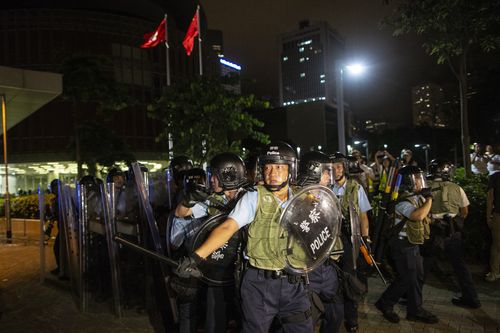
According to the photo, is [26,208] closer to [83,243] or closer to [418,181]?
[83,243]

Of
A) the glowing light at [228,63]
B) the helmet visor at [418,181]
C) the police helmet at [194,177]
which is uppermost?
the glowing light at [228,63]

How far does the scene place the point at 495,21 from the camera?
8.35m

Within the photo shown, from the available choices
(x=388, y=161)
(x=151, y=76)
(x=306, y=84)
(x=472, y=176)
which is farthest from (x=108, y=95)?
(x=306, y=84)

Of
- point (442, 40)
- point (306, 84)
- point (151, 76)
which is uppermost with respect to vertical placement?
point (306, 84)

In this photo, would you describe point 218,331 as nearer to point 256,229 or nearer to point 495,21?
point 256,229

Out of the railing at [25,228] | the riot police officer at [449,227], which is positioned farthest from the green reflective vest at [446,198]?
the railing at [25,228]

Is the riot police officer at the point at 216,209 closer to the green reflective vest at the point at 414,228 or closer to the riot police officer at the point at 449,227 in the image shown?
the green reflective vest at the point at 414,228

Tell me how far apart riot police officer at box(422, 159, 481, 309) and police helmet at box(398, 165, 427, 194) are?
0.47 m

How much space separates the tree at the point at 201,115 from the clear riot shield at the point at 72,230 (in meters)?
6.34

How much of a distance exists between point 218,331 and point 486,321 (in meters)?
3.40

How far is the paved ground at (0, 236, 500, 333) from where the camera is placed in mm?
5020

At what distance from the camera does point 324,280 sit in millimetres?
3959

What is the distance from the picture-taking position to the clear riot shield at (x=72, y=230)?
657 centimetres

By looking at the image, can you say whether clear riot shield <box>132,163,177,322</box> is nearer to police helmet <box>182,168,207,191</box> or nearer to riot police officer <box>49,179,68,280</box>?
police helmet <box>182,168,207,191</box>
